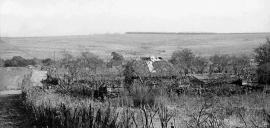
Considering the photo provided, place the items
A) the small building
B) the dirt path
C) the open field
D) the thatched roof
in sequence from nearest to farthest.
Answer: the dirt path
the small building
the thatched roof
the open field

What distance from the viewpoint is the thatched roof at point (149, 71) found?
26781 millimetres

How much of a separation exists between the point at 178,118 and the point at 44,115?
152 inches

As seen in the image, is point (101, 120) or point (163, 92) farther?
point (163, 92)

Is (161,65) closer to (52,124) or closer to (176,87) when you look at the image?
(176,87)

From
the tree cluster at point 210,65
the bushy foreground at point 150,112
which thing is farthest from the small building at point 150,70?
the bushy foreground at point 150,112

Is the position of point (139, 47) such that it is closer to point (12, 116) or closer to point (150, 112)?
point (12, 116)

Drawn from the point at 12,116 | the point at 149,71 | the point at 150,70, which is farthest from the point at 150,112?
the point at 150,70

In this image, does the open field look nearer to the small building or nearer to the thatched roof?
the small building

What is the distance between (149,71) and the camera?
1081 inches

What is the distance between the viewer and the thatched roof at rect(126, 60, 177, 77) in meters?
26.8

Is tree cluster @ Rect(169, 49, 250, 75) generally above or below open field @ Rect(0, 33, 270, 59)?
above

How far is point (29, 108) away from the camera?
15.4m

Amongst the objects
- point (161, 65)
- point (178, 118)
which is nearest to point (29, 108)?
point (178, 118)

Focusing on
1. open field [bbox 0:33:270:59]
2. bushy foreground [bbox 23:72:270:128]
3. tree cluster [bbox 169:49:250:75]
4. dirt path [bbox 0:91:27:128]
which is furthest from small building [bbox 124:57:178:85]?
open field [bbox 0:33:270:59]
